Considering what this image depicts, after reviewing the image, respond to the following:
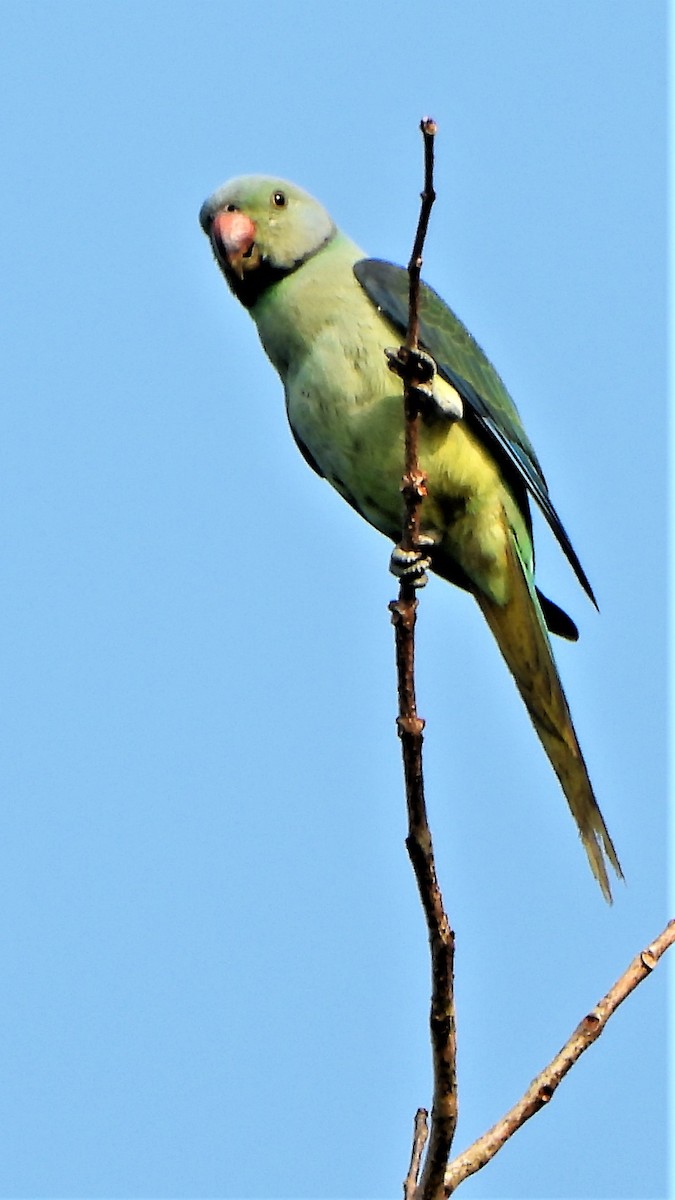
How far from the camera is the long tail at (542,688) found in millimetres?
4566

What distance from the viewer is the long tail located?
457 centimetres

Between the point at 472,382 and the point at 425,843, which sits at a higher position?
the point at 472,382

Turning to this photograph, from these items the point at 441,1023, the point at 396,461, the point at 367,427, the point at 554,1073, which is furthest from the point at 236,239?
the point at 554,1073

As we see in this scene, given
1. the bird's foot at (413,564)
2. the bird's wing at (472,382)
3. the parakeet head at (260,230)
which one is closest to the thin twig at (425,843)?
the bird's foot at (413,564)

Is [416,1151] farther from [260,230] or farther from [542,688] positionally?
[260,230]

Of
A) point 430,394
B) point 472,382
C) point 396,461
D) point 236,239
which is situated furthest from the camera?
point 236,239

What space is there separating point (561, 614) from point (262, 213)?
194 cm

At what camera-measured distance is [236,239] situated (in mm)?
5320

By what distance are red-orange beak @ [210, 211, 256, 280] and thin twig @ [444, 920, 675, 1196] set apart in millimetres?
3164

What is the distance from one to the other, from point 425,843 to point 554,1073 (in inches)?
23.4

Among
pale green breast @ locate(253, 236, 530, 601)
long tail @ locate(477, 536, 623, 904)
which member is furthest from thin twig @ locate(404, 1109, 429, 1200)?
pale green breast @ locate(253, 236, 530, 601)

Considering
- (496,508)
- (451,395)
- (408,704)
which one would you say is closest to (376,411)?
(451,395)

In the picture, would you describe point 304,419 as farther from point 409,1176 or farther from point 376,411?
point 409,1176

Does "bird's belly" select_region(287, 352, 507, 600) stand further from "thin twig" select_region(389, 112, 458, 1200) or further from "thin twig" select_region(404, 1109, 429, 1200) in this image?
"thin twig" select_region(404, 1109, 429, 1200)
